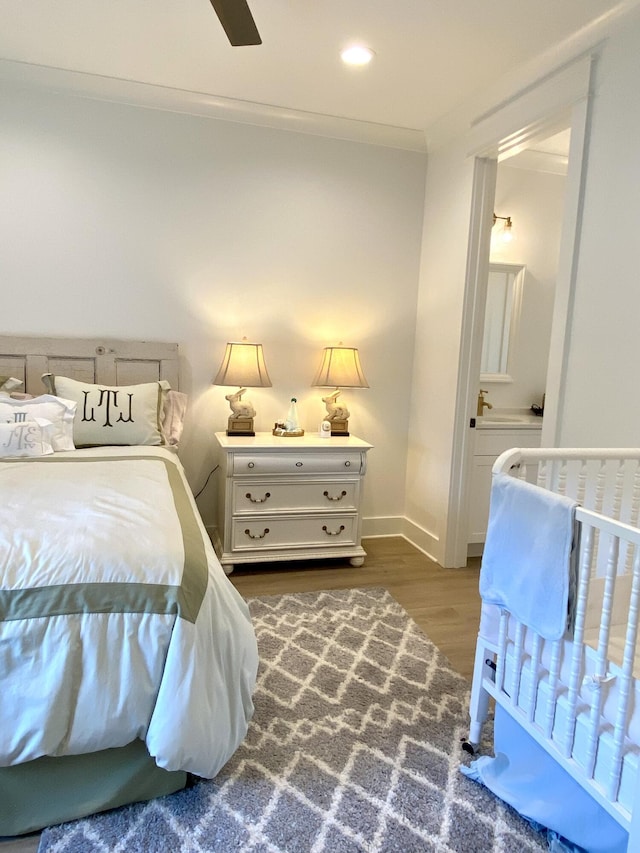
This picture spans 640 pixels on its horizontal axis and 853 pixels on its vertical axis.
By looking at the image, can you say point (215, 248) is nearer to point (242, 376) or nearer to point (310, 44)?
point (242, 376)

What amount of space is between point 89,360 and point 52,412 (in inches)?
20.8

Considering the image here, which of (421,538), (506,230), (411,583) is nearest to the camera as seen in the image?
(411,583)

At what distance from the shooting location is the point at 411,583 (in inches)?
120

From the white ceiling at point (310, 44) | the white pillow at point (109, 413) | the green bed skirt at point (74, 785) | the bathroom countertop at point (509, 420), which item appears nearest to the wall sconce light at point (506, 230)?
the white ceiling at point (310, 44)

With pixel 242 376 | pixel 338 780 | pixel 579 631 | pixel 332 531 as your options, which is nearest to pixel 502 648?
pixel 579 631

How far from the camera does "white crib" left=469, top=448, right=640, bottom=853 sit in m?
1.19

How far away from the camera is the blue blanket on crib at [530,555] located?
4.37 ft

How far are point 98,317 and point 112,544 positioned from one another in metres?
2.01

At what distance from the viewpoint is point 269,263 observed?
11.1 ft

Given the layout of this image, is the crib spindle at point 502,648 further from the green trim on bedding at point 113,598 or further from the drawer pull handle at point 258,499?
the drawer pull handle at point 258,499

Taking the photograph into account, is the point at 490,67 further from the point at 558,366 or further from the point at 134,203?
the point at 134,203

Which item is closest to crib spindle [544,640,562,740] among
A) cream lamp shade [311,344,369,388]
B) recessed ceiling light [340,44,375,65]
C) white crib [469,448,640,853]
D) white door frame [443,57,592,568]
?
white crib [469,448,640,853]

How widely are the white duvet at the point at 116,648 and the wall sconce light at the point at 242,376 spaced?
162cm

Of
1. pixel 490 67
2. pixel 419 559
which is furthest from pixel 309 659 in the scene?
pixel 490 67
